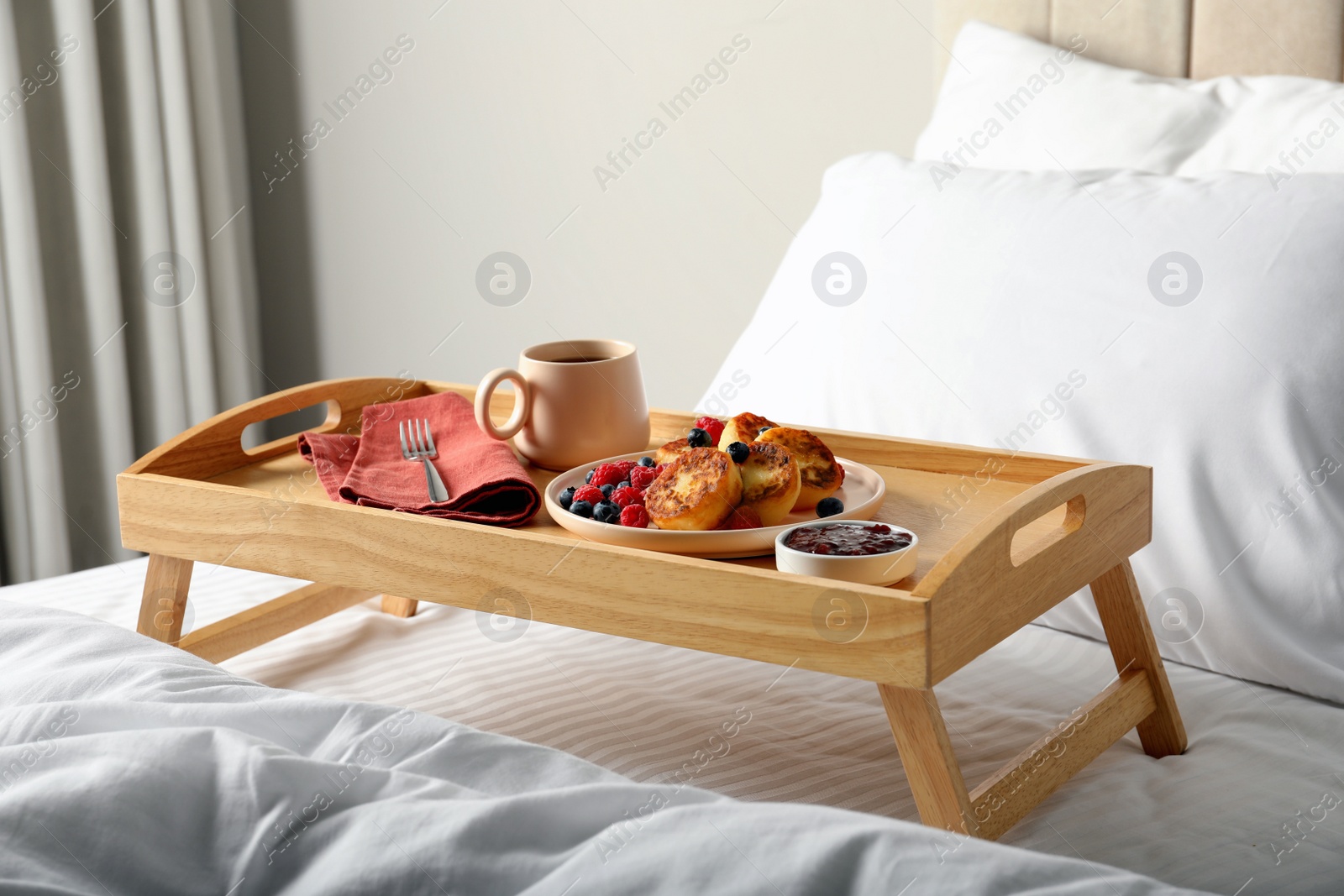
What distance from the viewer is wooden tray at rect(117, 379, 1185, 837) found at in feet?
2.63

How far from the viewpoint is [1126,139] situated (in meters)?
1.36

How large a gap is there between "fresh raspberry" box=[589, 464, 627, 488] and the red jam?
0.22 m

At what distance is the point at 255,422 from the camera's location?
130 cm

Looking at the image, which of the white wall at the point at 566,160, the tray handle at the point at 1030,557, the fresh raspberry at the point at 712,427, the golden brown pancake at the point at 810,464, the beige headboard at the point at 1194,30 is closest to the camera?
the tray handle at the point at 1030,557

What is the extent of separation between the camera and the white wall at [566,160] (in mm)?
1955

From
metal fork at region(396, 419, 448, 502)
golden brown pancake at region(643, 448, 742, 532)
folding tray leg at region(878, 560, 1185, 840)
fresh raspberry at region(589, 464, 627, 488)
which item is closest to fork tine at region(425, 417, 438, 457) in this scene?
metal fork at region(396, 419, 448, 502)

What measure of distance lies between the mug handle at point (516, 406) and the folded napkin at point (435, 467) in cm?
1

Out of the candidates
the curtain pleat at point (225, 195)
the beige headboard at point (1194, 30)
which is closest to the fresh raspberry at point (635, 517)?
the beige headboard at point (1194, 30)

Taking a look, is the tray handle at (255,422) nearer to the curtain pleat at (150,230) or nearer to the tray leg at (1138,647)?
the tray leg at (1138,647)

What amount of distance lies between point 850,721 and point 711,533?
29cm

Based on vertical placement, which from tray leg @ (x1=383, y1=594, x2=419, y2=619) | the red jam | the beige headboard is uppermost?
the beige headboard

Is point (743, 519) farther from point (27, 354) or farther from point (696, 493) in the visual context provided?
point (27, 354)

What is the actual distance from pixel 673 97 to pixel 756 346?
0.81 meters

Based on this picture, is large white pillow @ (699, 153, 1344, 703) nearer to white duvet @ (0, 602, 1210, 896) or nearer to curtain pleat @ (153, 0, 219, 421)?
white duvet @ (0, 602, 1210, 896)
